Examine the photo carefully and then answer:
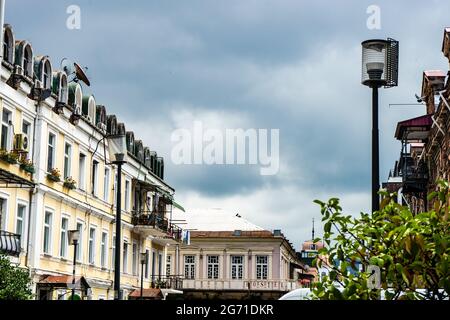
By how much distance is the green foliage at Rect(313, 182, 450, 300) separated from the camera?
5.00m

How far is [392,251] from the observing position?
524cm

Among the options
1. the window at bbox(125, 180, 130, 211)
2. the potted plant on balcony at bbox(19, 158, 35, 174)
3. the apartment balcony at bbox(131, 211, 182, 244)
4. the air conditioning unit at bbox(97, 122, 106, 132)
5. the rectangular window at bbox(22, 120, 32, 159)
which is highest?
the air conditioning unit at bbox(97, 122, 106, 132)

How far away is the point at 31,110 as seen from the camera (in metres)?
25.0

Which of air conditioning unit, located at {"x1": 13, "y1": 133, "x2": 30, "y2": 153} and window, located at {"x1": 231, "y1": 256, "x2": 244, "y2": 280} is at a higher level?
air conditioning unit, located at {"x1": 13, "y1": 133, "x2": 30, "y2": 153}

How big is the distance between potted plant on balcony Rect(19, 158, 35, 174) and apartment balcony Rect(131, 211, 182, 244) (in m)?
12.1

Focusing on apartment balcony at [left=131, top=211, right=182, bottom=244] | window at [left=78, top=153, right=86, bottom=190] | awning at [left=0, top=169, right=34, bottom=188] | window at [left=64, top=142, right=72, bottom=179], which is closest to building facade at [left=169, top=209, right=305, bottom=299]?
apartment balcony at [left=131, top=211, right=182, bottom=244]

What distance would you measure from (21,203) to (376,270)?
67.0ft

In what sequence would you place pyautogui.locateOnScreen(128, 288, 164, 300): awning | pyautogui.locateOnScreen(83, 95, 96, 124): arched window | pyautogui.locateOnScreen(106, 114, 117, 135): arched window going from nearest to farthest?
1. pyautogui.locateOnScreen(83, 95, 96, 124): arched window
2. pyautogui.locateOnScreen(106, 114, 117, 135): arched window
3. pyautogui.locateOnScreen(128, 288, 164, 300): awning

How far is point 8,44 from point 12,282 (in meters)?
6.38

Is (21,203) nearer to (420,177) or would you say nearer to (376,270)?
(420,177)

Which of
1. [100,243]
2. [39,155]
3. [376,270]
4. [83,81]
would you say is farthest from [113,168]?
[376,270]

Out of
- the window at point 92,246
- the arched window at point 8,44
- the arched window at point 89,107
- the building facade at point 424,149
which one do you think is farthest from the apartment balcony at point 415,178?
the arched window at point 8,44

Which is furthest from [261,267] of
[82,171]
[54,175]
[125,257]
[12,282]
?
[12,282]

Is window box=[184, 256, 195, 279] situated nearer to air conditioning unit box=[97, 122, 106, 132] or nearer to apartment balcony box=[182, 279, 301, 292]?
apartment balcony box=[182, 279, 301, 292]
